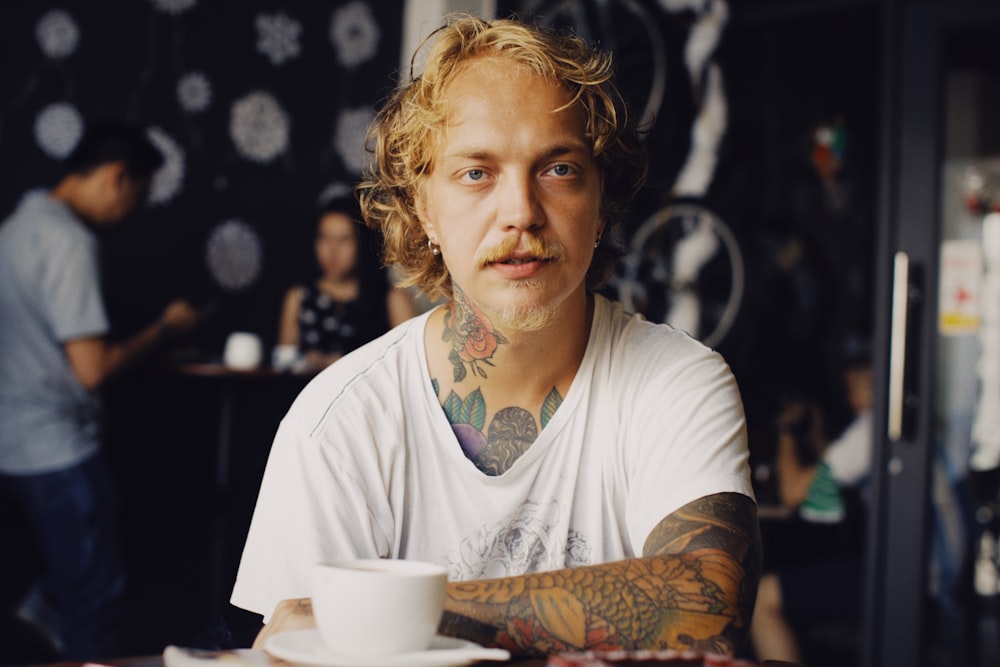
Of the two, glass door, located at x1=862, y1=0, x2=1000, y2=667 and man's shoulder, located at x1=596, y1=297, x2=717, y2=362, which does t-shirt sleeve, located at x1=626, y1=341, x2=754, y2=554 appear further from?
glass door, located at x1=862, y1=0, x2=1000, y2=667

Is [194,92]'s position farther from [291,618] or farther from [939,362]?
[291,618]

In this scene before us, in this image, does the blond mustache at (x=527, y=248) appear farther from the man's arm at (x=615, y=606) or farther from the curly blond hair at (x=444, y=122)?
the man's arm at (x=615, y=606)

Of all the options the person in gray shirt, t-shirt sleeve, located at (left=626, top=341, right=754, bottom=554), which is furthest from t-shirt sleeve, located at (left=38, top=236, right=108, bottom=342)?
t-shirt sleeve, located at (left=626, top=341, right=754, bottom=554)

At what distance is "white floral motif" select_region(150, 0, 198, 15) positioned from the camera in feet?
13.8

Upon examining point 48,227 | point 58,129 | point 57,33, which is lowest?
point 48,227

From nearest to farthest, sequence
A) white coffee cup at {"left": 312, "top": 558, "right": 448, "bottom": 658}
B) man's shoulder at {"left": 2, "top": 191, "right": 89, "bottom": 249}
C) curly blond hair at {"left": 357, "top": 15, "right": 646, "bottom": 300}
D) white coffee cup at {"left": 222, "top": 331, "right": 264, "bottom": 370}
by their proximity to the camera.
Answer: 1. white coffee cup at {"left": 312, "top": 558, "right": 448, "bottom": 658}
2. curly blond hair at {"left": 357, "top": 15, "right": 646, "bottom": 300}
3. man's shoulder at {"left": 2, "top": 191, "right": 89, "bottom": 249}
4. white coffee cup at {"left": 222, "top": 331, "right": 264, "bottom": 370}

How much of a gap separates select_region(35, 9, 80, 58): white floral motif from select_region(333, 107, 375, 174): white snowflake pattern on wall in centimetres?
122

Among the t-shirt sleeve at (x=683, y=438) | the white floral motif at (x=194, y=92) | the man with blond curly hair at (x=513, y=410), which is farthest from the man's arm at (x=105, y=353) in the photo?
the t-shirt sleeve at (x=683, y=438)

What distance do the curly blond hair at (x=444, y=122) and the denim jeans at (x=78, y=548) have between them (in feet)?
6.18

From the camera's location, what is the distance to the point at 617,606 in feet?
3.63

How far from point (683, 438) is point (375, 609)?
2.03 feet

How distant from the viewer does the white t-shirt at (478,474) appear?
4.34ft

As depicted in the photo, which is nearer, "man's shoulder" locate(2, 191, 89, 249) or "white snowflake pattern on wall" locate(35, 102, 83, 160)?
"man's shoulder" locate(2, 191, 89, 249)

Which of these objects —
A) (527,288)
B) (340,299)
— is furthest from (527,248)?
(340,299)
